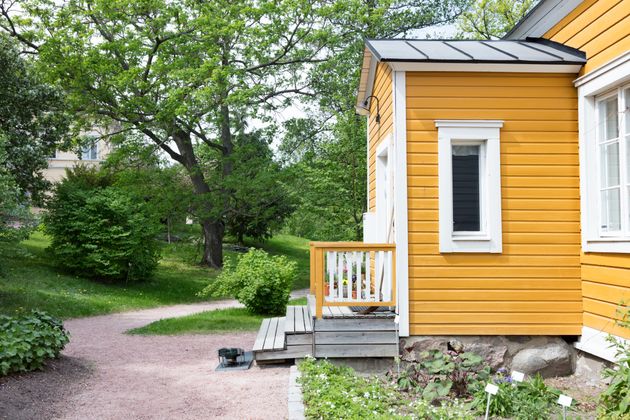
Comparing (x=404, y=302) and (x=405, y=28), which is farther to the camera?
(x=405, y=28)

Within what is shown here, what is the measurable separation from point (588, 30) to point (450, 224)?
2.57 m

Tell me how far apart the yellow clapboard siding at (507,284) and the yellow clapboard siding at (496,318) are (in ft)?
0.95

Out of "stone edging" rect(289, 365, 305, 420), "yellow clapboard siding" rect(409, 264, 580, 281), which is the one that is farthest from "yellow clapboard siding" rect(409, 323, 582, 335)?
"stone edging" rect(289, 365, 305, 420)

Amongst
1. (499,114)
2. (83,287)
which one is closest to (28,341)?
(499,114)

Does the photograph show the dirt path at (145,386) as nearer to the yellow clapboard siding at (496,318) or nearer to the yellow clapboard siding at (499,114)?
the yellow clapboard siding at (496,318)

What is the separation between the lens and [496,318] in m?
6.60

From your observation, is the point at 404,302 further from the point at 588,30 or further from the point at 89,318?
the point at 89,318

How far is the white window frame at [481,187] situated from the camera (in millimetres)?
6574

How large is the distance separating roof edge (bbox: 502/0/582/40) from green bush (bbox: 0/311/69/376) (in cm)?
719

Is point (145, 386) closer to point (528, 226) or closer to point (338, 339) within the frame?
point (338, 339)

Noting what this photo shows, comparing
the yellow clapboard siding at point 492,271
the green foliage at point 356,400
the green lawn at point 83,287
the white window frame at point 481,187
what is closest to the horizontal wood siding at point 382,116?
the white window frame at point 481,187

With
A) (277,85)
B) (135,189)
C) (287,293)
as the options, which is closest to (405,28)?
(277,85)

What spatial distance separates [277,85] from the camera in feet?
71.8

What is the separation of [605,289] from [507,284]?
100cm
